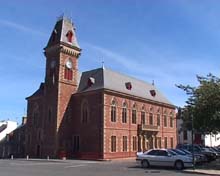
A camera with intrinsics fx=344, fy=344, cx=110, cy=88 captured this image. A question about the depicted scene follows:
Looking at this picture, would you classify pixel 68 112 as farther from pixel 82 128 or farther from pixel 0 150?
pixel 0 150

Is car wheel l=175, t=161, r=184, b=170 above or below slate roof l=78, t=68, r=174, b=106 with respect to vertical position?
below

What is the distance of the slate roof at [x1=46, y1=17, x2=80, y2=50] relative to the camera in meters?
49.4

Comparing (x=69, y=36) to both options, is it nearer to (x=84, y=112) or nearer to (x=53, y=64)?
(x=53, y=64)

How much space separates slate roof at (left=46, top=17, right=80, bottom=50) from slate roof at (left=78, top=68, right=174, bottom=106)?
4931 mm

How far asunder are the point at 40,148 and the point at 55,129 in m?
4.48

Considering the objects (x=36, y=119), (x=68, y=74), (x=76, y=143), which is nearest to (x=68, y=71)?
(x=68, y=74)

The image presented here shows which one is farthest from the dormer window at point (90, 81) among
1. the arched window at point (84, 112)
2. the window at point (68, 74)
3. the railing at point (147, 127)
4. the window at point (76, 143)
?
the railing at point (147, 127)

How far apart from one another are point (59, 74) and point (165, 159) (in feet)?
78.7

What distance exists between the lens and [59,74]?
47.6 meters

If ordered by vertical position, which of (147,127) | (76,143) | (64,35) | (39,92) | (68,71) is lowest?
(76,143)

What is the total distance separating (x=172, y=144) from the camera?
61.7 metres

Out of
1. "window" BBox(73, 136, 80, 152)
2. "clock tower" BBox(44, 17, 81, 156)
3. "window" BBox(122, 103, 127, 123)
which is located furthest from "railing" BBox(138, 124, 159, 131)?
"clock tower" BBox(44, 17, 81, 156)

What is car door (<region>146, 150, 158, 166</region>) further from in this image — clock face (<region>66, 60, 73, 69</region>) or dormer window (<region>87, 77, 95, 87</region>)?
clock face (<region>66, 60, 73, 69</region>)

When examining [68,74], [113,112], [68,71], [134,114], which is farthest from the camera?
[134,114]
